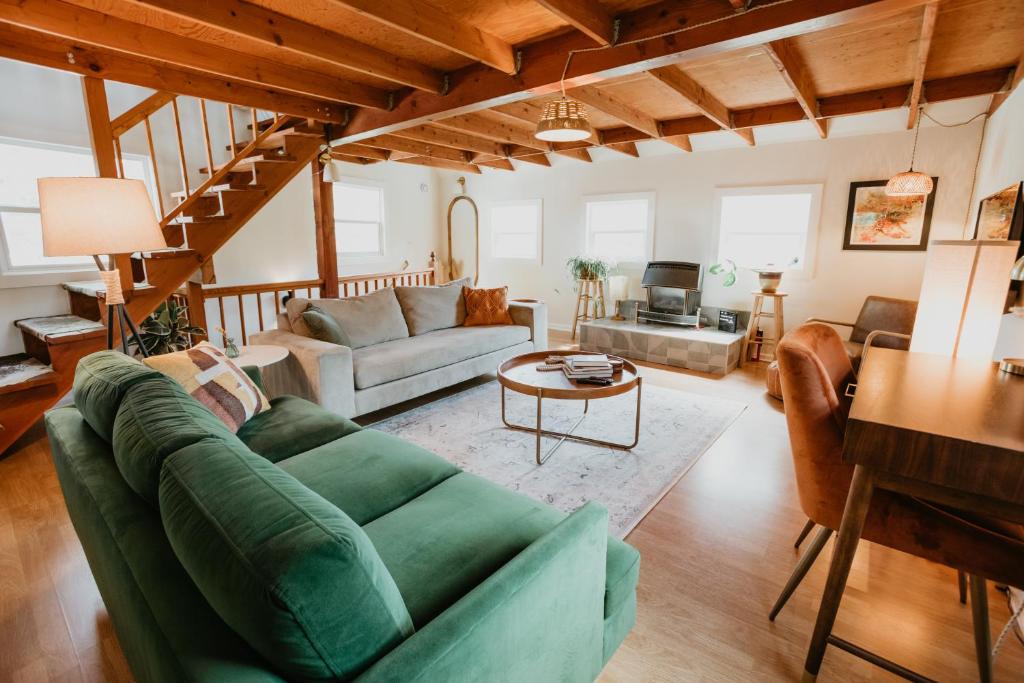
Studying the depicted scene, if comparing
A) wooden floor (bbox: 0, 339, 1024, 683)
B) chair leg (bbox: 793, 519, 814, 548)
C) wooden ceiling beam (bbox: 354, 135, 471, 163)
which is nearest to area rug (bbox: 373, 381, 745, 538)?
wooden floor (bbox: 0, 339, 1024, 683)

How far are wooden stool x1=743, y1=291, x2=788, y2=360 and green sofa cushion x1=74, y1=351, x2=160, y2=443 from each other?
15.8 feet

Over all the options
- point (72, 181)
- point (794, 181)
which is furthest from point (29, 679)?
point (794, 181)

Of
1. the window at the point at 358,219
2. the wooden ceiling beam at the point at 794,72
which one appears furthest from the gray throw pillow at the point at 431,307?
the wooden ceiling beam at the point at 794,72

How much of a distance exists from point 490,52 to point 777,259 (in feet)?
12.3

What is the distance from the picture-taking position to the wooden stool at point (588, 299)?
603 cm

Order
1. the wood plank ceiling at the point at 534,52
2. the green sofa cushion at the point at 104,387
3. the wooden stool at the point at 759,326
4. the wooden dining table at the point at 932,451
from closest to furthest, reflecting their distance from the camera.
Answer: the wooden dining table at the point at 932,451, the green sofa cushion at the point at 104,387, the wood plank ceiling at the point at 534,52, the wooden stool at the point at 759,326

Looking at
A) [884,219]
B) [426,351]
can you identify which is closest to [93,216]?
[426,351]

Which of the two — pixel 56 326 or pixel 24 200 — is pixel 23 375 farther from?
pixel 24 200

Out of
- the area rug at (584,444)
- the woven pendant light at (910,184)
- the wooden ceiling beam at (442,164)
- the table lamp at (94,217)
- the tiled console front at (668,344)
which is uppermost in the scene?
the wooden ceiling beam at (442,164)

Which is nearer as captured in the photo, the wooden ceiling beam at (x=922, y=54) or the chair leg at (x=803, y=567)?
the chair leg at (x=803, y=567)

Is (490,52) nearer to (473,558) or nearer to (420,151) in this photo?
(473,558)

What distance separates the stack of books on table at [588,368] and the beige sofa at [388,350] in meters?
1.19

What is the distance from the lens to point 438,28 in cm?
240

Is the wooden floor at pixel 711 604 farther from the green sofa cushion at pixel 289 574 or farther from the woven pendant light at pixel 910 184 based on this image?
the woven pendant light at pixel 910 184
